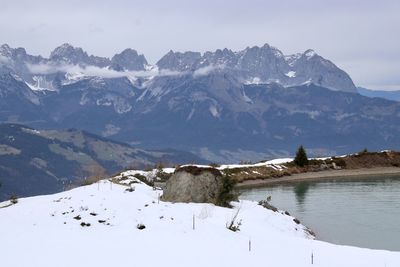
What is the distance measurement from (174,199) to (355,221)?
16.9 meters

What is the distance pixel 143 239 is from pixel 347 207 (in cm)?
3194

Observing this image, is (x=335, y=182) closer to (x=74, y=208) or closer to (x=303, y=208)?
(x=303, y=208)

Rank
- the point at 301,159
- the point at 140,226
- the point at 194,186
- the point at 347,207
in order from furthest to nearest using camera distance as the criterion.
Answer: the point at 301,159 < the point at 347,207 < the point at 194,186 < the point at 140,226

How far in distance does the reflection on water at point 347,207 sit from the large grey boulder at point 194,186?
8.82 m

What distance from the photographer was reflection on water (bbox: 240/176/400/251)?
38812 mm

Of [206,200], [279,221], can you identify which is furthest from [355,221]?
[206,200]

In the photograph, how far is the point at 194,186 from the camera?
3841 centimetres

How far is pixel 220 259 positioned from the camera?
23922mm

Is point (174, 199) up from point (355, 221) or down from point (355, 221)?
up

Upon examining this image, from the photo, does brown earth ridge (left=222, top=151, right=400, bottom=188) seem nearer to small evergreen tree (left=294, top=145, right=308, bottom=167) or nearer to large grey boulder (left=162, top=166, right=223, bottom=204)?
small evergreen tree (left=294, top=145, right=308, bottom=167)

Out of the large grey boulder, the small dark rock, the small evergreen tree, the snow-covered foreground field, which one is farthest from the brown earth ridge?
the small dark rock

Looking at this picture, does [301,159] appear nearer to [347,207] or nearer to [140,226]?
[347,207]

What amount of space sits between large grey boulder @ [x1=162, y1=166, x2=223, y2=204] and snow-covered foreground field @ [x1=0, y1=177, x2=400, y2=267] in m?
2.38

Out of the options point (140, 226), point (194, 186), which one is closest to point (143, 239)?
point (140, 226)
